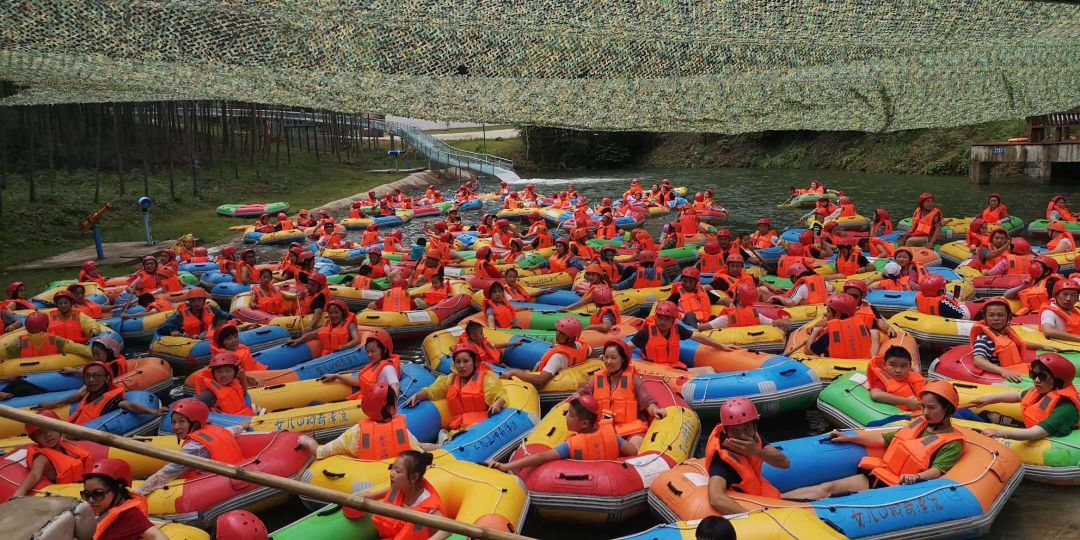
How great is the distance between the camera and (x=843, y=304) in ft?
31.0

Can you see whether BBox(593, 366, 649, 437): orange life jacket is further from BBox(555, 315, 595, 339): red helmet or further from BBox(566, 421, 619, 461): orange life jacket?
BBox(555, 315, 595, 339): red helmet

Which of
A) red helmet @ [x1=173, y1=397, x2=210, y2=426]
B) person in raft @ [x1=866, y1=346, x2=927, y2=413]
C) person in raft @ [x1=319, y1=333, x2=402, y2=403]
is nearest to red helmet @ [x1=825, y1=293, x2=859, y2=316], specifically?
person in raft @ [x1=866, y1=346, x2=927, y2=413]

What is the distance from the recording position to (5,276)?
1662 cm

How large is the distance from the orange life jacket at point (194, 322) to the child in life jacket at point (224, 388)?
3876 mm

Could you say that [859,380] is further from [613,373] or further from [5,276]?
[5,276]

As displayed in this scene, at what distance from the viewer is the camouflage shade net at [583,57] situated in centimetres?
472

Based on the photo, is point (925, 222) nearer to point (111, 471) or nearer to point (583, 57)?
point (583, 57)

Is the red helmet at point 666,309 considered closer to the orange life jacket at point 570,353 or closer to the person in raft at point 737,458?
the orange life jacket at point 570,353

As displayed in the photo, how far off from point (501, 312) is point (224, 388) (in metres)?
4.28

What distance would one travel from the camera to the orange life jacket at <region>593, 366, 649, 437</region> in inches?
308

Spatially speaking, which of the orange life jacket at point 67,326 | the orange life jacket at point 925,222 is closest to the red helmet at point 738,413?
the orange life jacket at point 67,326

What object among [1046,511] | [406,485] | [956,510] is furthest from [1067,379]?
[406,485]

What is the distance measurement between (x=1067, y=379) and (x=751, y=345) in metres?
4.32

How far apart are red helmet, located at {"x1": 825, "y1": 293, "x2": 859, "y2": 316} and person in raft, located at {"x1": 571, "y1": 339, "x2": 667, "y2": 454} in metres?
2.80
